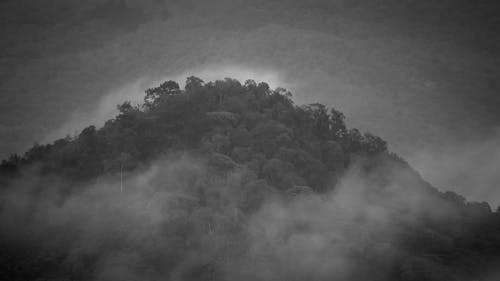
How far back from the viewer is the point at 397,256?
43.4 m

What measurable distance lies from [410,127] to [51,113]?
8292 centimetres

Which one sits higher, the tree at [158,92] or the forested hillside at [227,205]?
the tree at [158,92]

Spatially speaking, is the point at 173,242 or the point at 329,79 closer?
the point at 173,242

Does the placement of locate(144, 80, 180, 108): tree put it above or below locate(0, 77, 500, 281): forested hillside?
above

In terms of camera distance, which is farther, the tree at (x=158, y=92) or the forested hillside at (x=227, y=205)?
the tree at (x=158, y=92)

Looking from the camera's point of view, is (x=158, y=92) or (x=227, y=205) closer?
(x=227, y=205)

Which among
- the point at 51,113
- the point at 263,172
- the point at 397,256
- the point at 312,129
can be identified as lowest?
the point at 397,256

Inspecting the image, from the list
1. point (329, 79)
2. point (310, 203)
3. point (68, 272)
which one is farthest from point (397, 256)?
point (329, 79)

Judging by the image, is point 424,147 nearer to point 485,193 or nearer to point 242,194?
point 485,193

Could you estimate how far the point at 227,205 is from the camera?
1790 inches

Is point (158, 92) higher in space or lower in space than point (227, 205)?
higher

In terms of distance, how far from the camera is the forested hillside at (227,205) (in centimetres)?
4166

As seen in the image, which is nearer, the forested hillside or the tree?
the forested hillside

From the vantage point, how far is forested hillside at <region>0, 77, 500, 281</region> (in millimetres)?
41656
